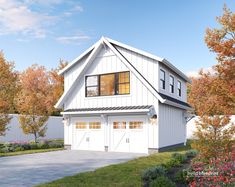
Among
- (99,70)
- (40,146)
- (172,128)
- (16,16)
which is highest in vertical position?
(16,16)

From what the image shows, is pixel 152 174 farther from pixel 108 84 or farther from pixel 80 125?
pixel 80 125

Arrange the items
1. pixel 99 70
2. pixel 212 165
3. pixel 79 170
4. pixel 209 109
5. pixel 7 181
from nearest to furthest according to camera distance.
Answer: pixel 212 165 → pixel 7 181 → pixel 209 109 → pixel 79 170 → pixel 99 70

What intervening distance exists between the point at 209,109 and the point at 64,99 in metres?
12.7

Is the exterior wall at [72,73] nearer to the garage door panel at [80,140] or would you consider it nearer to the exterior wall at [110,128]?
the exterior wall at [110,128]

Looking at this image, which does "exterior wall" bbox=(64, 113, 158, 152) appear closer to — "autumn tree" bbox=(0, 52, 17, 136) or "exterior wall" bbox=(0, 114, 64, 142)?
"autumn tree" bbox=(0, 52, 17, 136)

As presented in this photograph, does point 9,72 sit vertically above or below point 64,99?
above

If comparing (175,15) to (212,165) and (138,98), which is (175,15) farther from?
(212,165)

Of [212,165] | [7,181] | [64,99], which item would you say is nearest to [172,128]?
[64,99]

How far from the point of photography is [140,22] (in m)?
21.4

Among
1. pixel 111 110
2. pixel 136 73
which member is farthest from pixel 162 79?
pixel 111 110

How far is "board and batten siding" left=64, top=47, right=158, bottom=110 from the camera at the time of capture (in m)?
17.4

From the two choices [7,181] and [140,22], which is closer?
[7,181]

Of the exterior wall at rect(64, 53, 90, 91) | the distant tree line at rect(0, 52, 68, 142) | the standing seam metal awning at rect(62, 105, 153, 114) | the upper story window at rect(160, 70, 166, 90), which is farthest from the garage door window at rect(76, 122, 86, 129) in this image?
the upper story window at rect(160, 70, 166, 90)

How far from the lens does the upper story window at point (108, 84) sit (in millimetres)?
18234
